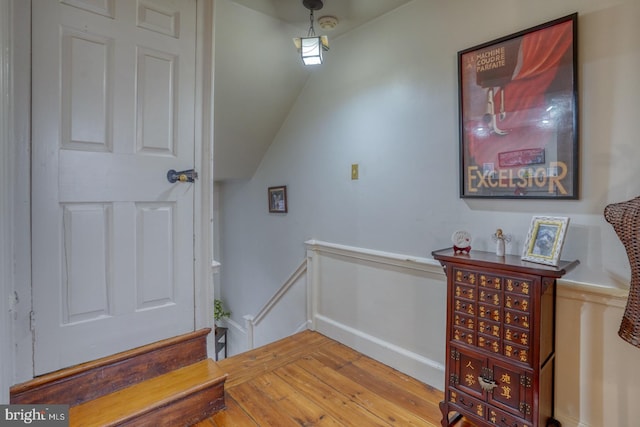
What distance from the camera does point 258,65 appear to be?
104 inches

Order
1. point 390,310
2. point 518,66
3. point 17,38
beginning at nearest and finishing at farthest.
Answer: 1. point 17,38
2. point 518,66
3. point 390,310

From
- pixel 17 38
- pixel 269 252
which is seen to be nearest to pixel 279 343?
pixel 269 252

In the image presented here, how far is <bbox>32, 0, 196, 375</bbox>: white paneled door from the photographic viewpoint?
4.57ft

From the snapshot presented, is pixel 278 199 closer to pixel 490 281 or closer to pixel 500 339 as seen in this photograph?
pixel 490 281

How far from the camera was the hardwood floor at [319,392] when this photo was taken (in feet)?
5.64

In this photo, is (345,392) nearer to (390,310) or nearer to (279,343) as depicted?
(390,310)

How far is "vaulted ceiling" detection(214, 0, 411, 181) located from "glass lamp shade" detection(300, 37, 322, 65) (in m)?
0.26

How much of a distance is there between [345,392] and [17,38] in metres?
2.36

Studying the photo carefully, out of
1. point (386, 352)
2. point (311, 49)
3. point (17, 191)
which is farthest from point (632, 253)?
point (17, 191)

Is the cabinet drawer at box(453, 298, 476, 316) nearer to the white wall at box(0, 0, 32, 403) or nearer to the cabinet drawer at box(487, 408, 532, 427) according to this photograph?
the cabinet drawer at box(487, 408, 532, 427)

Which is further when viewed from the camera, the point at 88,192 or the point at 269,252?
the point at 269,252

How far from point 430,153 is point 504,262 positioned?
0.83 metres

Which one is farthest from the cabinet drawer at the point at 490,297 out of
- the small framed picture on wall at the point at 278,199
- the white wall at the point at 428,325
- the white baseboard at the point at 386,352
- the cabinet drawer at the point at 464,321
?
the small framed picture on wall at the point at 278,199

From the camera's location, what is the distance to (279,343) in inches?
104
